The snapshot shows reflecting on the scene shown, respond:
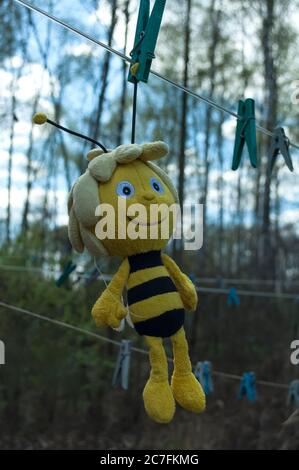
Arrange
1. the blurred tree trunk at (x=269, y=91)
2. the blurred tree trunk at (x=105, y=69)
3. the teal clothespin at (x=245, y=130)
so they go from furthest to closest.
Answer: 1. the blurred tree trunk at (x=269, y=91)
2. the blurred tree trunk at (x=105, y=69)
3. the teal clothespin at (x=245, y=130)

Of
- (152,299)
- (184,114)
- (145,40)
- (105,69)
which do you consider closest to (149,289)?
(152,299)

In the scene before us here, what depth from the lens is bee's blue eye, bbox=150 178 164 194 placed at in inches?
51.1

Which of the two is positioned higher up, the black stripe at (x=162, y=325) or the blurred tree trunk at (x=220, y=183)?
the blurred tree trunk at (x=220, y=183)

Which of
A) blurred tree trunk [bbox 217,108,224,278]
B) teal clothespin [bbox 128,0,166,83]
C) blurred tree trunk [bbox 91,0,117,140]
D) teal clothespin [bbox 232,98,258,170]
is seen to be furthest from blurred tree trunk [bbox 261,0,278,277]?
teal clothespin [bbox 128,0,166,83]

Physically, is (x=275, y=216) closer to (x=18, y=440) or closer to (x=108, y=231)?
(x=18, y=440)

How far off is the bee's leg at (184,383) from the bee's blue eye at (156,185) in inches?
12.4

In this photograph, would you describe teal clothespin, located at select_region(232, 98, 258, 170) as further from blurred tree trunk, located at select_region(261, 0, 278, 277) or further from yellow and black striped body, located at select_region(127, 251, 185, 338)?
blurred tree trunk, located at select_region(261, 0, 278, 277)

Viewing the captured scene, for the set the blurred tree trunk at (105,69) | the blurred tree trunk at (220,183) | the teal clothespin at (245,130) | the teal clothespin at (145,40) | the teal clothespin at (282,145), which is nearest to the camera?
the teal clothespin at (145,40)

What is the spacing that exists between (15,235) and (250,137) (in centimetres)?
322

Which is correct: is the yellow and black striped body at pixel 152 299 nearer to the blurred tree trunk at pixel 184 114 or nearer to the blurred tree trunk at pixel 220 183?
the blurred tree trunk at pixel 184 114

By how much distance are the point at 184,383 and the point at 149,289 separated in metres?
0.22

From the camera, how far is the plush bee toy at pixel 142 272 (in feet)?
4.07

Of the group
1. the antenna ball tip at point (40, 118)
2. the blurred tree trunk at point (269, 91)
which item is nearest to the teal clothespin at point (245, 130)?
the antenna ball tip at point (40, 118)

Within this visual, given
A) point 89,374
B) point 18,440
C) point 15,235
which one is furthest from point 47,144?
point 18,440
